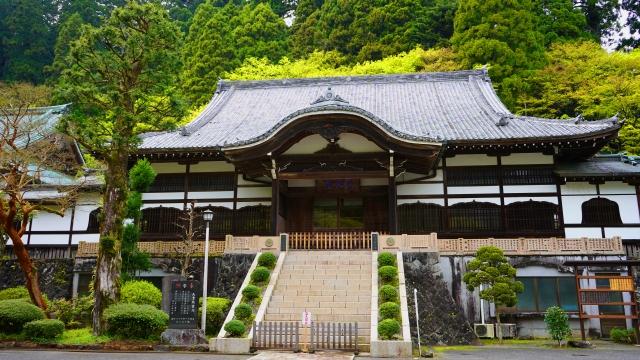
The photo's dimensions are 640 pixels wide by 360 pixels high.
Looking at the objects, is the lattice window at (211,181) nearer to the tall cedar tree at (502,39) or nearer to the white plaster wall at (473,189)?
the white plaster wall at (473,189)

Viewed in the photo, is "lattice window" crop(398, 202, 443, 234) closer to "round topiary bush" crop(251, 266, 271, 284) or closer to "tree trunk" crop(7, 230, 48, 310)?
"round topiary bush" crop(251, 266, 271, 284)

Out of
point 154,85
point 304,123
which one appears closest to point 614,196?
point 304,123

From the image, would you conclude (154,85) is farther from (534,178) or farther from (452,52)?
(452,52)

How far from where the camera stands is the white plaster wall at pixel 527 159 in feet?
76.7

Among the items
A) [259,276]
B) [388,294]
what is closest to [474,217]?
[388,294]

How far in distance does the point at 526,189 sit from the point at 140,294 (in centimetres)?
1699

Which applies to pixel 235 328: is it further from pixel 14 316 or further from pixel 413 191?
pixel 413 191

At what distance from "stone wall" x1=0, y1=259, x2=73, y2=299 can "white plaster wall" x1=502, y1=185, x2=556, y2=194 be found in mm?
20367

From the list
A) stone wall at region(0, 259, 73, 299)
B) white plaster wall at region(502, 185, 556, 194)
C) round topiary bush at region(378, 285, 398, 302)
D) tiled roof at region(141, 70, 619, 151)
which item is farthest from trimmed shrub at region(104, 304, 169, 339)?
white plaster wall at region(502, 185, 556, 194)

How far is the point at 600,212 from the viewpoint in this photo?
22594 millimetres

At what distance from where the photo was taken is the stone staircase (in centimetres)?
1602

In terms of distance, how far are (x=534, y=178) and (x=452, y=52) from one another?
20140 mm

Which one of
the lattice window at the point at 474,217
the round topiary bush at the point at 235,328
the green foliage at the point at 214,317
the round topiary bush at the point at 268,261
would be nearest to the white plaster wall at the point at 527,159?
the lattice window at the point at 474,217

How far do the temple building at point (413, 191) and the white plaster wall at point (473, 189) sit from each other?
0.05 m
